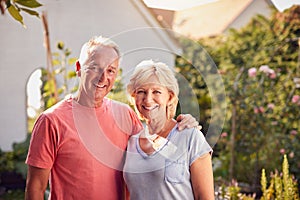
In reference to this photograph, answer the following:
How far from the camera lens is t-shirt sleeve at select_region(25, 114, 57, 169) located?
1612 millimetres

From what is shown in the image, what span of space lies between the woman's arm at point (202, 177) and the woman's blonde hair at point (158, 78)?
0.16 meters

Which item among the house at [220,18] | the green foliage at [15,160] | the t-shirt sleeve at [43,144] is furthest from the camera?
the house at [220,18]

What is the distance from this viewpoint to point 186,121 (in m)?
1.58

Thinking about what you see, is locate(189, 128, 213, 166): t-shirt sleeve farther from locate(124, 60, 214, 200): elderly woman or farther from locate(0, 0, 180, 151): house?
locate(0, 0, 180, 151): house

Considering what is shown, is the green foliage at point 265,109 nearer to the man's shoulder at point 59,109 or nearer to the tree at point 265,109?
A: the tree at point 265,109

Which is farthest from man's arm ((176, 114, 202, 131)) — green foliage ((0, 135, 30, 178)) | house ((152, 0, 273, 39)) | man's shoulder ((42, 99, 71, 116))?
house ((152, 0, 273, 39))

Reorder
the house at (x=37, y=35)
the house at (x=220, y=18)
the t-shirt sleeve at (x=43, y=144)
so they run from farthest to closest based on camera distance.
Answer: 1. the house at (x=220, y=18)
2. the house at (x=37, y=35)
3. the t-shirt sleeve at (x=43, y=144)

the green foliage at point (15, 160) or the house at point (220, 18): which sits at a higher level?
the house at point (220, 18)

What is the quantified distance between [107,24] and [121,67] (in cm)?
491

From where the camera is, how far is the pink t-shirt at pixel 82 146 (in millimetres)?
1618

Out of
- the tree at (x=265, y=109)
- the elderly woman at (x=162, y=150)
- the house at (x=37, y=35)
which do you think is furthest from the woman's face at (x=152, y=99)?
the house at (x=37, y=35)

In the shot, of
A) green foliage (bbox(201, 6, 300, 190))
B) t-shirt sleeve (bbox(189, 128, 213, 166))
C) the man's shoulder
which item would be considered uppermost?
the man's shoulder

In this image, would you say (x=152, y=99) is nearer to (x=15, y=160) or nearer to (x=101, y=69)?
(x=101, y=69)

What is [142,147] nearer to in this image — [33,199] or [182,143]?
[182,143]
